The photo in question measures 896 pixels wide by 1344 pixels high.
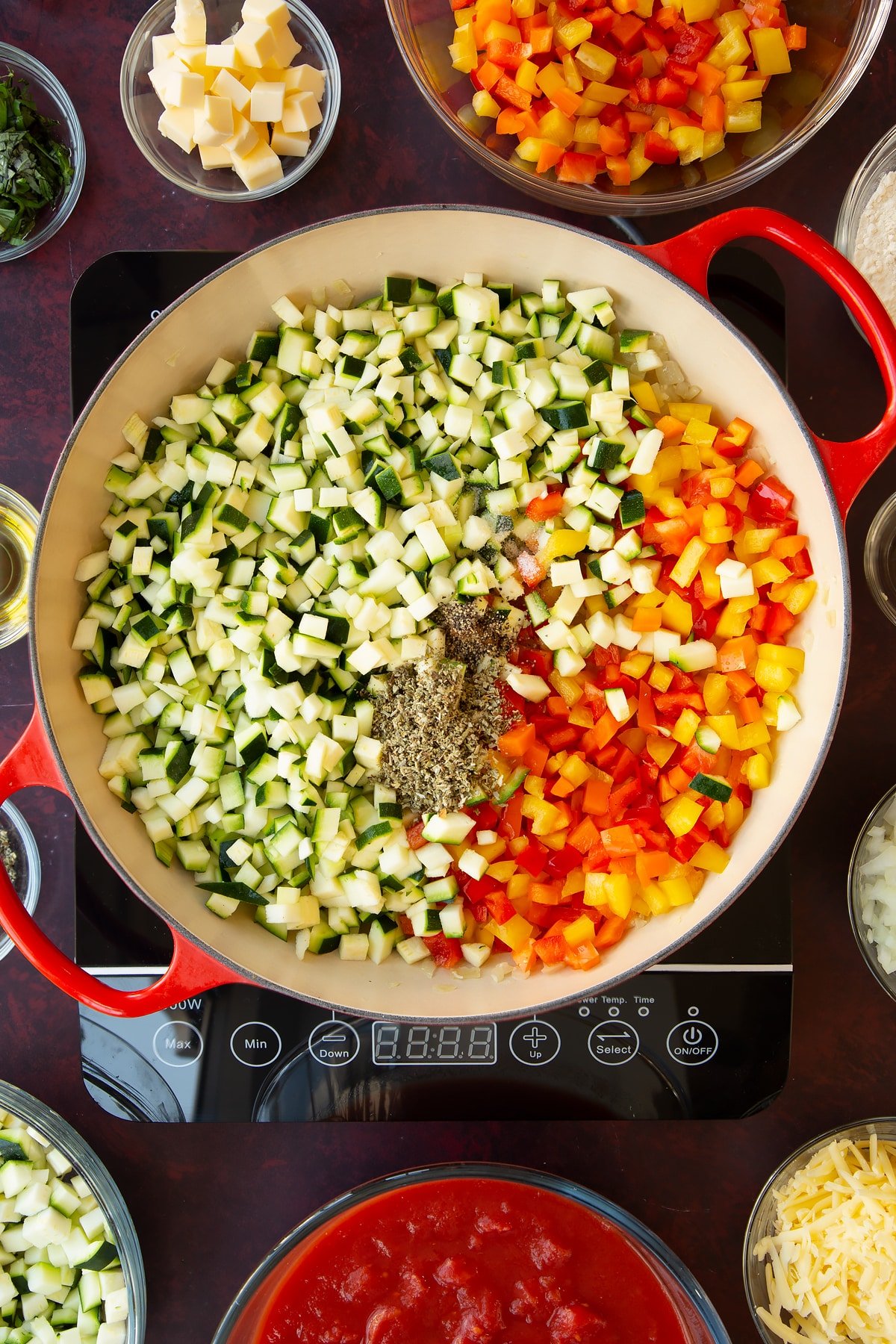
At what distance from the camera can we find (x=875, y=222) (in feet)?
5.66

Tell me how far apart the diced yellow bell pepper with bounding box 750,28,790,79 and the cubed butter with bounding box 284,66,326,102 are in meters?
0.76

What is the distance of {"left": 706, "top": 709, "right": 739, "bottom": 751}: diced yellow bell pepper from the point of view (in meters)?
Result: 1.54

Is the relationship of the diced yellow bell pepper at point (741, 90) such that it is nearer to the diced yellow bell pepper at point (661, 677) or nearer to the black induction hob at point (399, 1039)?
the black induction hob at point (399, 1039)

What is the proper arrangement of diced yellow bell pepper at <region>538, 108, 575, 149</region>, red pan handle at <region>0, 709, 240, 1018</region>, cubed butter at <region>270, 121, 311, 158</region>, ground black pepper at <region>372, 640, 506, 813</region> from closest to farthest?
red pan handle at <region>0, 709, 240, 1018</region>, ground black pepper at <region>372, 640, 506, 813</region>, diced yellow bell pepper at <region>538, 108, 575, 149</region>, cubed butter at <region>270, 121, 311, 158</region>

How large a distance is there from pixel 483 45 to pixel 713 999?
1.73 metres

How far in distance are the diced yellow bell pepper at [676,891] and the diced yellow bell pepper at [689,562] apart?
0.48m

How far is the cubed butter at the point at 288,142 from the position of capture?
1697 mm

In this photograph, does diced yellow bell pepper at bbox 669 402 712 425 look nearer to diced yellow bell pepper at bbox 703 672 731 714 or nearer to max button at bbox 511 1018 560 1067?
diced yellow bell pepper at bbox 703 672 731 714

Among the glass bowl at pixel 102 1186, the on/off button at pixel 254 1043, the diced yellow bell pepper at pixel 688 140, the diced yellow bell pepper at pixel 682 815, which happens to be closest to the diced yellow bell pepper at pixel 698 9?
the diced yellow bell pepper at pixel 688 140

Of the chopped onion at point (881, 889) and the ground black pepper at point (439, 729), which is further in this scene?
the chopped onion at point (881, 889)

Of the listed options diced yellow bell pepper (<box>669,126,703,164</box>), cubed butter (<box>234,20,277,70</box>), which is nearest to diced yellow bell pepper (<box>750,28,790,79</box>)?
diced yellow bell pepper (<box>669,126,703,164</box>)

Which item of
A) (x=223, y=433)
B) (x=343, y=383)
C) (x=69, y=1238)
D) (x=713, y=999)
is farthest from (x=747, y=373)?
(x=69, y=1238)

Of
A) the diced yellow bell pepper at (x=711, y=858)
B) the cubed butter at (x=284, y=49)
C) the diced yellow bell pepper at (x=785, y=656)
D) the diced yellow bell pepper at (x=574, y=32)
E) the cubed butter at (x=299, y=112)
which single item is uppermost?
the diced yellow bell pepper at (x=574, y=32)

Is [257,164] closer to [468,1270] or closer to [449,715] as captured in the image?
[449,715]
